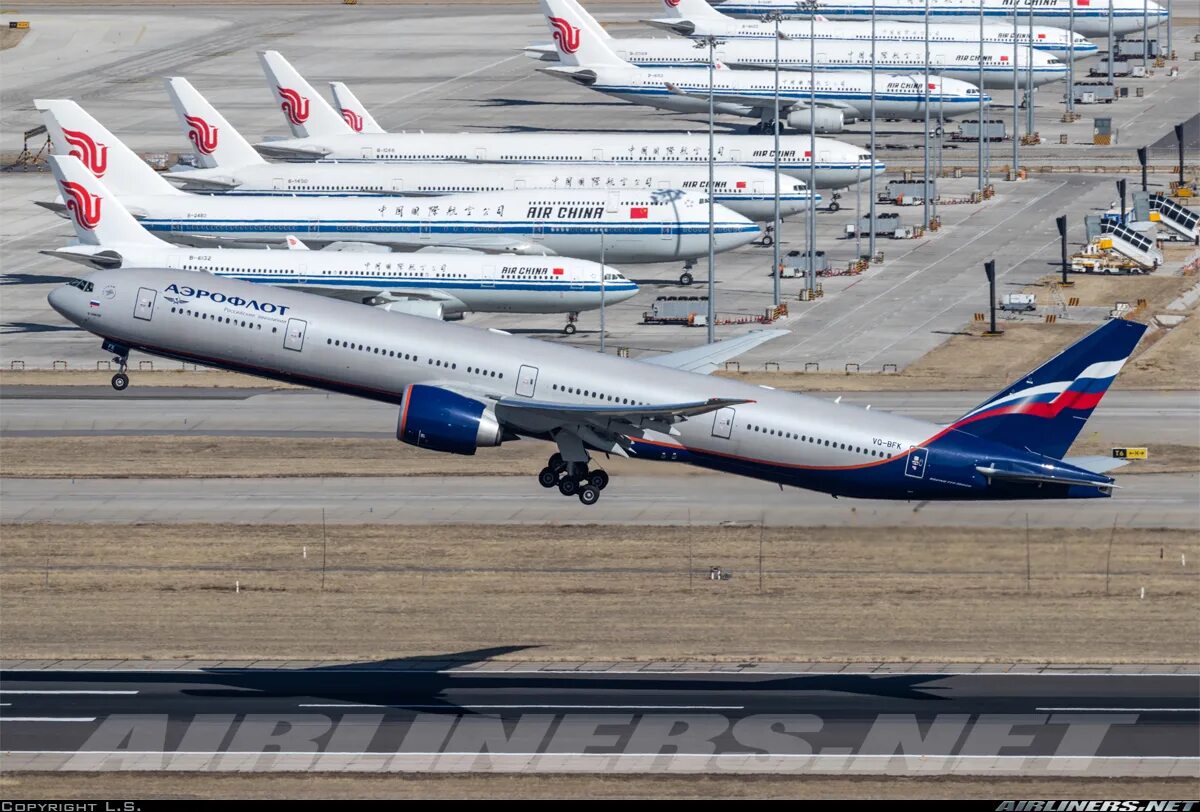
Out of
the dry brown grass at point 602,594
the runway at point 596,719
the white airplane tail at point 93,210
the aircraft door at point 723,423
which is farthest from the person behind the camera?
the white airplane tail at point 93,210

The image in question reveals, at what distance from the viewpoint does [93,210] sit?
13238cm

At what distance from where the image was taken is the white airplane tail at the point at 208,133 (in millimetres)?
167500

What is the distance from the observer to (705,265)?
16412 cm

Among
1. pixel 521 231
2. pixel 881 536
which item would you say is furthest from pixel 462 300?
pixel 881 536

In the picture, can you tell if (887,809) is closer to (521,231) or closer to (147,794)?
(147,794)

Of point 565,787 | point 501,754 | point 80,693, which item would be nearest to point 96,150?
point 80,693

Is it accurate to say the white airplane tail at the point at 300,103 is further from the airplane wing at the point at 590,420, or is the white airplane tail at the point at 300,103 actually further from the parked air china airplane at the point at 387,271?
the airplane wing at the point at 590,420

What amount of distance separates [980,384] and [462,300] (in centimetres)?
3372

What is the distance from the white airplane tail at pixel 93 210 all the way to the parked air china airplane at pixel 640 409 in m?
47.5

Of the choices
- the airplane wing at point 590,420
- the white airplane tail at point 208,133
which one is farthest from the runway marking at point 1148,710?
the white airplane tail at point 208,133

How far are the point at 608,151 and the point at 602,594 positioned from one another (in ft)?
293

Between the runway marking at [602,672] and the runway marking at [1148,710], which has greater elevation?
the runway marking at [602,672]

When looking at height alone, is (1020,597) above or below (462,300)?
below

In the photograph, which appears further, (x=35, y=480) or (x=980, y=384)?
(x=980, y=384)
